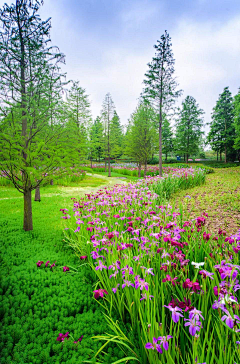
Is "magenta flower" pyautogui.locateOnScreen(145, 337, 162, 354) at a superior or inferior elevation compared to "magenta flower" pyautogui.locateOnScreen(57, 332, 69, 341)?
superior

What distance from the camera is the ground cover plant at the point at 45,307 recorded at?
61.4 inches

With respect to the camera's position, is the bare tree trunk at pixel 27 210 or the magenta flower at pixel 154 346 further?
the bare tree trunk at pixel 27 210

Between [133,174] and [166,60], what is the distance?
11165 millimetres

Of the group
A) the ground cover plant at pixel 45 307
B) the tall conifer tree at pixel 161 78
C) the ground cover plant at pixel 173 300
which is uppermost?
the tall conifer tree at pixel 161 78

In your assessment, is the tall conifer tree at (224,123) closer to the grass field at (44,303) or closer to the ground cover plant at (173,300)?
the grass field at (44,303)

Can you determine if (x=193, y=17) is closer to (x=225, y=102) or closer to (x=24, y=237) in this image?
(x=24, y=237)

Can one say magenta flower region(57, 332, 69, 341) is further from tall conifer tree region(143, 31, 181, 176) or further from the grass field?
tall conifer tree region(143, 31, 181, 176)

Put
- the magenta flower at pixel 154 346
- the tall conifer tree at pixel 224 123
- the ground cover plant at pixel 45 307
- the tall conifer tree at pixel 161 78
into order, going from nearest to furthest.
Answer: the magenta flower at pixel 154 346 → the ground cover plant at pixel 45 307 → the tall conifer tree at pixel 161 78 → the tall conifer tree at pixel 224 123

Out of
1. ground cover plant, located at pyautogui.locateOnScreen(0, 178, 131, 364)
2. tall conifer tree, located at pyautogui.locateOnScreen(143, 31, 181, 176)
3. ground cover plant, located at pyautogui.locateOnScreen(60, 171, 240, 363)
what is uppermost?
tall conifer tree, located at pyautogui.locateOnScreen(143, 31, 181, 176)

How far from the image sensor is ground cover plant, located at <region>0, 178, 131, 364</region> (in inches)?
61.4

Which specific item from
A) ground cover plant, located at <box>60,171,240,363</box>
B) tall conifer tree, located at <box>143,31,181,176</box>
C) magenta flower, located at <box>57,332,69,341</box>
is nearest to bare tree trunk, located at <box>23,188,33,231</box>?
ground cover plant, located at <box>60,171,240,363</box>

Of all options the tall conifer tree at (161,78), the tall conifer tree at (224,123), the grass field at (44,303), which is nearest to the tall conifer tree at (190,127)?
the tall conifer tree at (224,123)

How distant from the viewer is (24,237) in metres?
3.87

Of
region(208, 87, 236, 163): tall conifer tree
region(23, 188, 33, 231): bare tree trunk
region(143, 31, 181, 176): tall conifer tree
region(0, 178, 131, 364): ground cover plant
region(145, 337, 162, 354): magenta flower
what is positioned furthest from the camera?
region(208, 87, 236, 163): tall conifer tree
